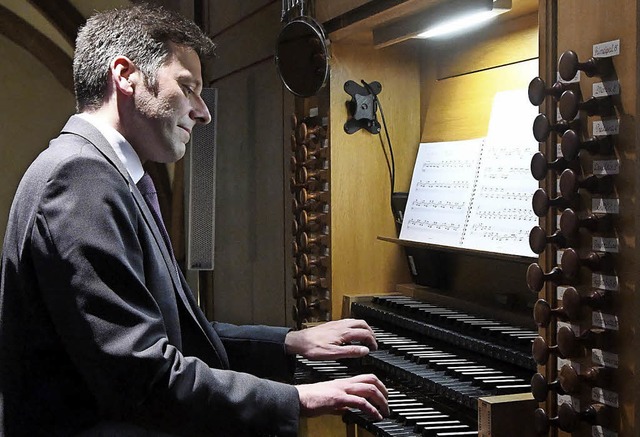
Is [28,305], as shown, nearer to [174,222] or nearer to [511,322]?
[511,322]

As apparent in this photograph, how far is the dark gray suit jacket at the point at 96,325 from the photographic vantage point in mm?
1502

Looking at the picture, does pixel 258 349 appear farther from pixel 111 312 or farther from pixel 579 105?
pixel 579 105

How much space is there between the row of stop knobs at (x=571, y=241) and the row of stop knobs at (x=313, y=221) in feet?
4.54

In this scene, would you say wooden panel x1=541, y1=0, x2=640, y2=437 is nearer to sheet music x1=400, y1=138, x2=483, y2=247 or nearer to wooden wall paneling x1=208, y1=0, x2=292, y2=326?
sheet music x1=400, y1=138, x2=483, y2=247

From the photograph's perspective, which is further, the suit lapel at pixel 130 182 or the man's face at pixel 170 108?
the man's face at pixel 170 108

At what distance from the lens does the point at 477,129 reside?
9.11ft

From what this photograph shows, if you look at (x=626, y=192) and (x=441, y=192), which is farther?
(x=441, y=192)

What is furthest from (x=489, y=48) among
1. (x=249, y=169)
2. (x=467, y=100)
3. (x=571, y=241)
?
(x=249, y=169)

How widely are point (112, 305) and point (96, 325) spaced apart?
46 millimetres

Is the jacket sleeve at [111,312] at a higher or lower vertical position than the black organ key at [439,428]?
higher

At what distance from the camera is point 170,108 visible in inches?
72.2

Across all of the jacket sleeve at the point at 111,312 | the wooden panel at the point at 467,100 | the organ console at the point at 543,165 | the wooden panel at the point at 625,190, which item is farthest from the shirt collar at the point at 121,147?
the wooden panel at the point at 467,100

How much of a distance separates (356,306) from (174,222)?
2787 mm

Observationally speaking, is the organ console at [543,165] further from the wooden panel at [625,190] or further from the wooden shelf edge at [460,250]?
the wooden shelf edge at [460,250]
